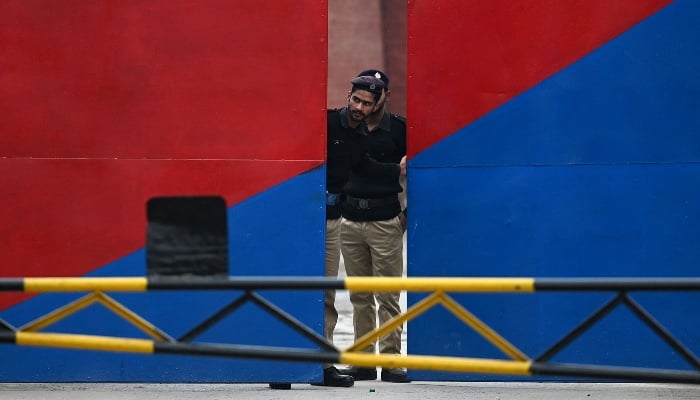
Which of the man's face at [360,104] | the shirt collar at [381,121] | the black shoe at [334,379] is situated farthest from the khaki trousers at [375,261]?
the man's face at [360,104]

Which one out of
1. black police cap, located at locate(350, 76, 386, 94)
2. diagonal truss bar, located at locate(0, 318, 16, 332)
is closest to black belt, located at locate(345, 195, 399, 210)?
black police cap, located at locate(350, 76, 386, 94)

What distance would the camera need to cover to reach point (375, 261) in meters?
8.16

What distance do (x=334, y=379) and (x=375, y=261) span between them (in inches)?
31.3

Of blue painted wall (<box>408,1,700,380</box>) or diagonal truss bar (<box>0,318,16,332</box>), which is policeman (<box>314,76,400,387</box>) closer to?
blue painted wall (<box>408,1,700,380</box>)

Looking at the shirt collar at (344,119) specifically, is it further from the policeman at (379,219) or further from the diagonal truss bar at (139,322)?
the diagonal truss bar at (139,322)

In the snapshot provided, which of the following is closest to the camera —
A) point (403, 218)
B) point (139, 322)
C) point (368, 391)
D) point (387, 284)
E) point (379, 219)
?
point (387, 284)

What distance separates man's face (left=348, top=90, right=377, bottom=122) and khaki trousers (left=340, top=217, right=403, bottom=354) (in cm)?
69

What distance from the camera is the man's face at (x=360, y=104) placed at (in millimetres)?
7930

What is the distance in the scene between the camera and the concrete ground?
7555 mm

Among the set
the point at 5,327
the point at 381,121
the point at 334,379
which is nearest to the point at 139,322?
the point at 5,327

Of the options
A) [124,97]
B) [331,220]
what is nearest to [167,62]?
[124,97]

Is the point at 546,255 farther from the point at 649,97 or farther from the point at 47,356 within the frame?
the point at 47,356

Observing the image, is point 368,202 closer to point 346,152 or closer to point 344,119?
point 346,152

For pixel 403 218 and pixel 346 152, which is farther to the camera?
pixel 403 218
